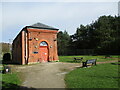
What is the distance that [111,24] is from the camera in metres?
55.8

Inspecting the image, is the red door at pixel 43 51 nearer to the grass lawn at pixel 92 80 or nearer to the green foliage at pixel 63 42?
the grass lawn at pixel 92 80

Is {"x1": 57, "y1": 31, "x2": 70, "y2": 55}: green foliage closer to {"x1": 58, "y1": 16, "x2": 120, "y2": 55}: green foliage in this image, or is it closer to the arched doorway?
{"x1": 58, "y1": 16, "x2": 120, "y2": 55}: green foliage

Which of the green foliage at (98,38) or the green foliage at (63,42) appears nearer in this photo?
the green foliage at (98,38)

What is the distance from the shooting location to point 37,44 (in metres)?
19.7

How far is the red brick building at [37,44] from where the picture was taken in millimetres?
19031

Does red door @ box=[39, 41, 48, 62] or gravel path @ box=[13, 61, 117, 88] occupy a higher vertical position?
red door @ box=[39, 41, 48, 62]

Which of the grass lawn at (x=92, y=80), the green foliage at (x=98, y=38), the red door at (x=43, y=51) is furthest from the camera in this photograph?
the green foliage at (x=98, y=38)

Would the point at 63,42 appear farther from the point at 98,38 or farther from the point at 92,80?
the point at 92,80

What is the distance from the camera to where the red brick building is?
62.4ft

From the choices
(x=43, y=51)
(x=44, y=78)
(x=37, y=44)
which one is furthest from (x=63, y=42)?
(x=44, y=78)

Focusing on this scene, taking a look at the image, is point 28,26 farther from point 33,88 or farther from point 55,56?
point 33,88

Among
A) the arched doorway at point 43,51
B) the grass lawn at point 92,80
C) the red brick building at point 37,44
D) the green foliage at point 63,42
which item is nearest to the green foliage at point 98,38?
the green foliage at point 63,42

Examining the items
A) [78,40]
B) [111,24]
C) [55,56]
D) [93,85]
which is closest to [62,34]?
[78,40]

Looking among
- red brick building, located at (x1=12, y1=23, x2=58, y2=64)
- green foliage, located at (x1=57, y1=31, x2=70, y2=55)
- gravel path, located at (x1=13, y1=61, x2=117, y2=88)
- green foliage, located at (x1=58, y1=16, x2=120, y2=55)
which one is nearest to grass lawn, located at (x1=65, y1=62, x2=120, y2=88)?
gravel path, located at (x1=13, y1=61, x2=117, y2=88)
